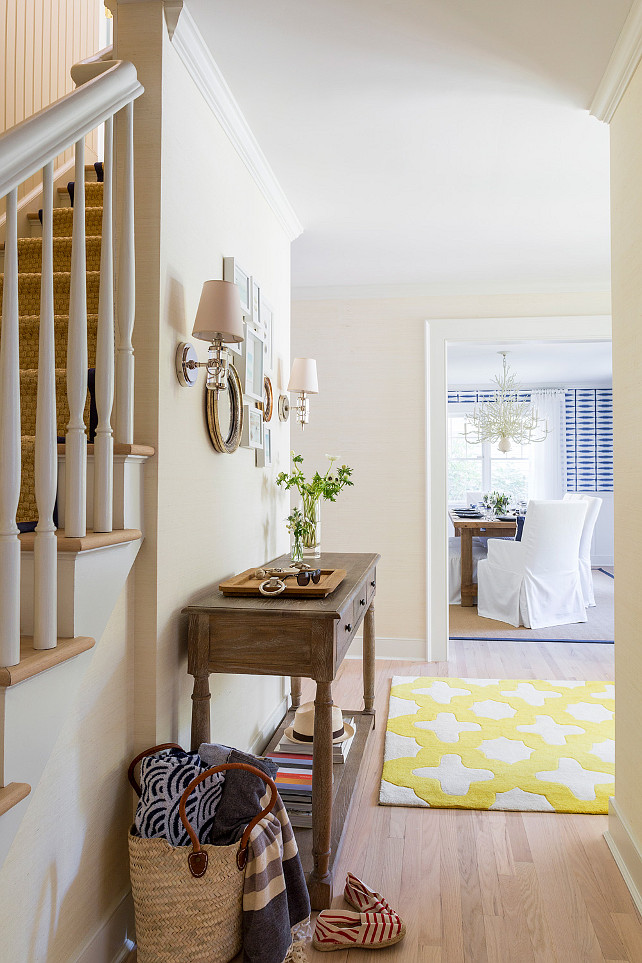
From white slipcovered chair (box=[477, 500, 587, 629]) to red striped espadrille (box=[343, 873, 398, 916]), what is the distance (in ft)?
12.9

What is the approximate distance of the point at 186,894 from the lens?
5.26 feet

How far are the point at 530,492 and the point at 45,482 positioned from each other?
900 cm

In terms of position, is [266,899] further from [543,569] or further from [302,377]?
[543,569]

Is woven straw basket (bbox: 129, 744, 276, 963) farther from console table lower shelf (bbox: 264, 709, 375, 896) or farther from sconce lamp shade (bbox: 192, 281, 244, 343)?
sconce lamp shade (bbox: 192, 281, 244, 343)

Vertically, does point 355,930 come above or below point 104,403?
below

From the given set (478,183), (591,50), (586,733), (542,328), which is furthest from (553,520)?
(591,50)

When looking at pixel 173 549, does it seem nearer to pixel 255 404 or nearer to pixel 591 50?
pixel 255 404

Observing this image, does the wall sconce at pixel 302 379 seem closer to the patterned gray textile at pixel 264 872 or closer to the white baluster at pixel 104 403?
the white baluster at pixel 104 403

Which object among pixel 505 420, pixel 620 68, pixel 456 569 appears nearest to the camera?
pixel 620 68

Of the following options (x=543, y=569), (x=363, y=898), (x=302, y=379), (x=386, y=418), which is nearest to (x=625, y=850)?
(x=363, y=898)

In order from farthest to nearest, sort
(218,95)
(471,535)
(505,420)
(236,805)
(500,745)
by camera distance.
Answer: (505,420) → (471,535) → (500,745) → (218,95) → (236,805)

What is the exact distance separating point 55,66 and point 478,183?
1903 millimetres

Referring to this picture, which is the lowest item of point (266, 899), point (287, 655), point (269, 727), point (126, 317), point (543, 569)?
point (269, 727)

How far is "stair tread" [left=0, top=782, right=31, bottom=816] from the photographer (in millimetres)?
1155
